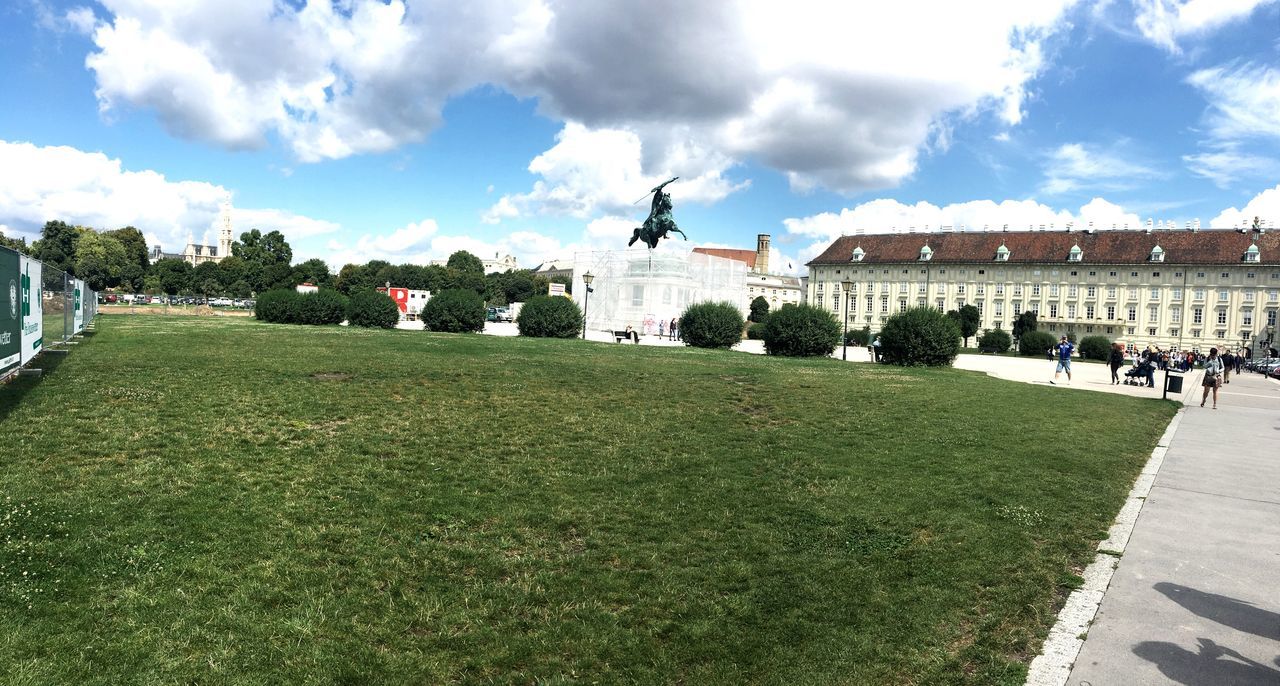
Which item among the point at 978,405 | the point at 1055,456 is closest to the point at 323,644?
the point at 1055,456

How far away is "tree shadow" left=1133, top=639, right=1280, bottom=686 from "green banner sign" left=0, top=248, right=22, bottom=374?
43.3 feet

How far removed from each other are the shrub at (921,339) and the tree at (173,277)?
11464 cm

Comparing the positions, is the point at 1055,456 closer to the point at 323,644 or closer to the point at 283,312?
the point at 323,644

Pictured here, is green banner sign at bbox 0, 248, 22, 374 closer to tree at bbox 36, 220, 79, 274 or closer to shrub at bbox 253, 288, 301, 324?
shrub at bbox 253, 288, 301, 324

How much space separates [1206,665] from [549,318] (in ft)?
115

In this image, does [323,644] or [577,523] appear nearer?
[323,644]

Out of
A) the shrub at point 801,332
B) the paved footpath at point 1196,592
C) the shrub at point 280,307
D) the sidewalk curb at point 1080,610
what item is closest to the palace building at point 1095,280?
the shrub at point 801,332

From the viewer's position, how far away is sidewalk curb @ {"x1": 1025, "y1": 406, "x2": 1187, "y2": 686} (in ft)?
14.8

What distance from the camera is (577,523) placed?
7.00m

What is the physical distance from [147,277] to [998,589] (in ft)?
433

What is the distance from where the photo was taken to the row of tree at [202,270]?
10006cm

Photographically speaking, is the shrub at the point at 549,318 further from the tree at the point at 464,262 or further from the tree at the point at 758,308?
the tree at the point at 464,262

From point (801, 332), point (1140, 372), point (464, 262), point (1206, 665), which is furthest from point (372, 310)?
point (464, 262)

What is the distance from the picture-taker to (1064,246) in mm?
101500
